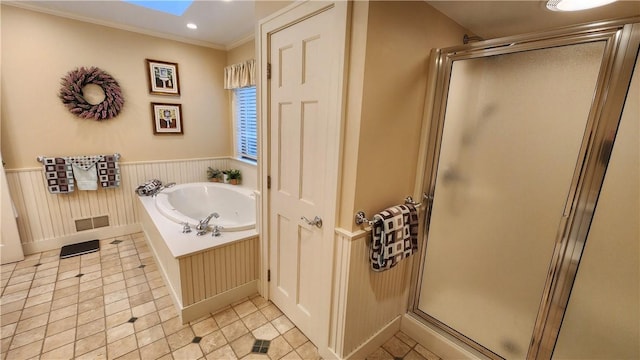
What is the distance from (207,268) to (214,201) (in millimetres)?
1748

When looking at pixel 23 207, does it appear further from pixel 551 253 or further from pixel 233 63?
pixel 551 253

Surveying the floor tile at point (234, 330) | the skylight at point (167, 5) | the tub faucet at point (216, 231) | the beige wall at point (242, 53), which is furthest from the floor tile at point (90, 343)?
the beige wall at point (242, 53)

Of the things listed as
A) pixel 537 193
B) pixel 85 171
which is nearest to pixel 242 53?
pixel 85 171

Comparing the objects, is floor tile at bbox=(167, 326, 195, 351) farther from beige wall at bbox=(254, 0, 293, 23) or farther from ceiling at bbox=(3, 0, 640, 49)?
ceiling at bbox=(3, 0, 640, 49)

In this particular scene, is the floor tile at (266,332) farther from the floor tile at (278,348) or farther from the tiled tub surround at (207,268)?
the tiled tub surround at (207,268)

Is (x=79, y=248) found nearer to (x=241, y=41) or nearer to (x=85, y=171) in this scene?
(x=85, y=171)

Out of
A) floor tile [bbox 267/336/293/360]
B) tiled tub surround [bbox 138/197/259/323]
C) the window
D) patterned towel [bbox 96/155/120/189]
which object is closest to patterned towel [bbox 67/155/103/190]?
patterned towel [bbox 96/155/120/189]

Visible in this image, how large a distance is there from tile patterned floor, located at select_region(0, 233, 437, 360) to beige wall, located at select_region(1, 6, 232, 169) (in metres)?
1.35

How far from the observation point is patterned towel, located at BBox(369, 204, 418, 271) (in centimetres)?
142

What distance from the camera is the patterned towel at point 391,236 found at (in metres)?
1.42

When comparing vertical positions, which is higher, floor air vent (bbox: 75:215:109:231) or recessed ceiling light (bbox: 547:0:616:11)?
recessed ceiling light (bbox: 547:0:616:11)

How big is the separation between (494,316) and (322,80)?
1.67 m

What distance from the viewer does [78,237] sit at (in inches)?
119

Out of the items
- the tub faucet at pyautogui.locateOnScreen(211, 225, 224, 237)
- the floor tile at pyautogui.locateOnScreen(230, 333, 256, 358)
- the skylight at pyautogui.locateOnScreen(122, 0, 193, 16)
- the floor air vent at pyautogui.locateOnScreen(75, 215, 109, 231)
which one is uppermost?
the skylight at pyautogui.locateOnScreen(122, 0, 193, 16)
